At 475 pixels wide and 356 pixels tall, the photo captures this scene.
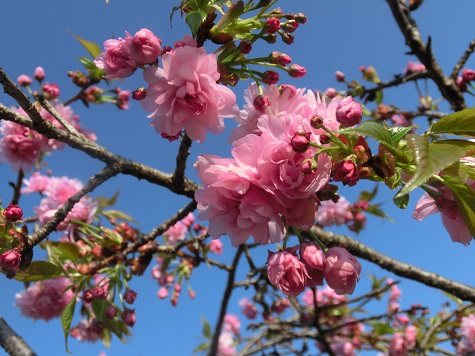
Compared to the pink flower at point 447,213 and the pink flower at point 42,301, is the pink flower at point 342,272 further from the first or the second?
the pink flower at point 42,301

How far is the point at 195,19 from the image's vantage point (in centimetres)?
113

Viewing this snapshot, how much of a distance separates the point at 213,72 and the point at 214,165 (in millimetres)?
265

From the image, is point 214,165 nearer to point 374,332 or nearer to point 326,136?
point 326,136

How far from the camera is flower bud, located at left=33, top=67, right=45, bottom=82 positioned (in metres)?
3.14

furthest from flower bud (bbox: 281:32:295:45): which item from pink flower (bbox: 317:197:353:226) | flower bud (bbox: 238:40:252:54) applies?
pink flower (bbox: 317:197:353:226)

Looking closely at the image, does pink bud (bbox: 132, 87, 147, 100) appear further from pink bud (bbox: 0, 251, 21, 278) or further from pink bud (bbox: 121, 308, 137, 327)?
pink bud (bbox: 121, 308, 137, 327)

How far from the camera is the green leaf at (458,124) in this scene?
86cm

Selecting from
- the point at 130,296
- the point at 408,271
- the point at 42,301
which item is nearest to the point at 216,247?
the point at 42,301

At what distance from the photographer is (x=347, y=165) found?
3.05 ft

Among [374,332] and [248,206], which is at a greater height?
[374,332]

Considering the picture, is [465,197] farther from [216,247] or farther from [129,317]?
[216,247]

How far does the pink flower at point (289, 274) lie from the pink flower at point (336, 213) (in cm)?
260

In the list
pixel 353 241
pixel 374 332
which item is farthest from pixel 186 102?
pixel 374 332

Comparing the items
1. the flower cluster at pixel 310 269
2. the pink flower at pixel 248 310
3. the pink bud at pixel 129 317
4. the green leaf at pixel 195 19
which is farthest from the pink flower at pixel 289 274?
the pink flower at pixel 248 310
